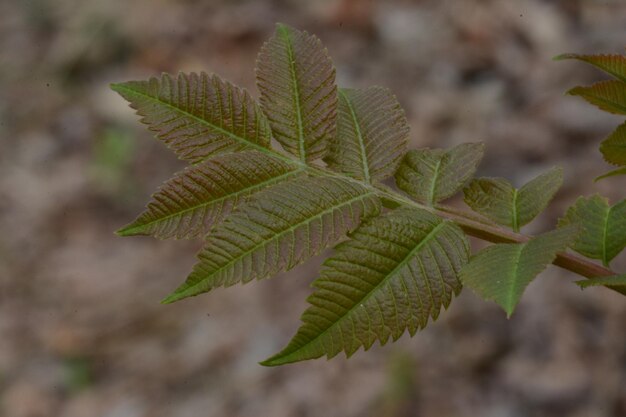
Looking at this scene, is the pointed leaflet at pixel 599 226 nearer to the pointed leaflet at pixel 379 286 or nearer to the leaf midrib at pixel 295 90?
the pointed leaflet at pixel 379 286

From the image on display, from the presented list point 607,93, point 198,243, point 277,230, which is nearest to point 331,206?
point 277,230

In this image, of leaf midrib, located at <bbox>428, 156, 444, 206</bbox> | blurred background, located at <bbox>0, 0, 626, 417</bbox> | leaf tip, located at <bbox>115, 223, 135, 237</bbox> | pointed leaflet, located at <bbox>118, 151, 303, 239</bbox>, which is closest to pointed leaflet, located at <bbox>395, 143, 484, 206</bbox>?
leaf midrib, located at <bbox>428, 156, 444, 206</bbox>

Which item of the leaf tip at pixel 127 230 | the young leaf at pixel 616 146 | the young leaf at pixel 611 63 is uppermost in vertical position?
the young leaf at pixel 611 63

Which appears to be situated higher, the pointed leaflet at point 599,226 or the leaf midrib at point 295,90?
the leaf midrib at point 295,90

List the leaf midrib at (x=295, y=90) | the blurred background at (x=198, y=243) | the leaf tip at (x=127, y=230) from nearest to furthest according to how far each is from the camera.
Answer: the leaf tip at (x=127, y=230)
the leaf midrib at (x=295, y=90)
the blurred background at (x=198, y=243)

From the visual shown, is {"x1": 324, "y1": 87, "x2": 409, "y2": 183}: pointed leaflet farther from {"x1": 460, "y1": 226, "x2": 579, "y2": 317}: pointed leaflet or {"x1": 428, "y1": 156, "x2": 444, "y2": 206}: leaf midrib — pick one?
{"x1": 460, "y1": 226, "x2": 579, "y2": 317}: pointed leaflet

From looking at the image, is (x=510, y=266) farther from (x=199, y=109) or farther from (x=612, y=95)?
(x=199, y=109)

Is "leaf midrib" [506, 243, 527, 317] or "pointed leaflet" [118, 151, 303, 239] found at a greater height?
"pointed leaflet" [118, 151, 303, 239]

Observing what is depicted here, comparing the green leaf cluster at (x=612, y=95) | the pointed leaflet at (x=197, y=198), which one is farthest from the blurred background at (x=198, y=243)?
the pointed leaflet at (x=197, y=198)
